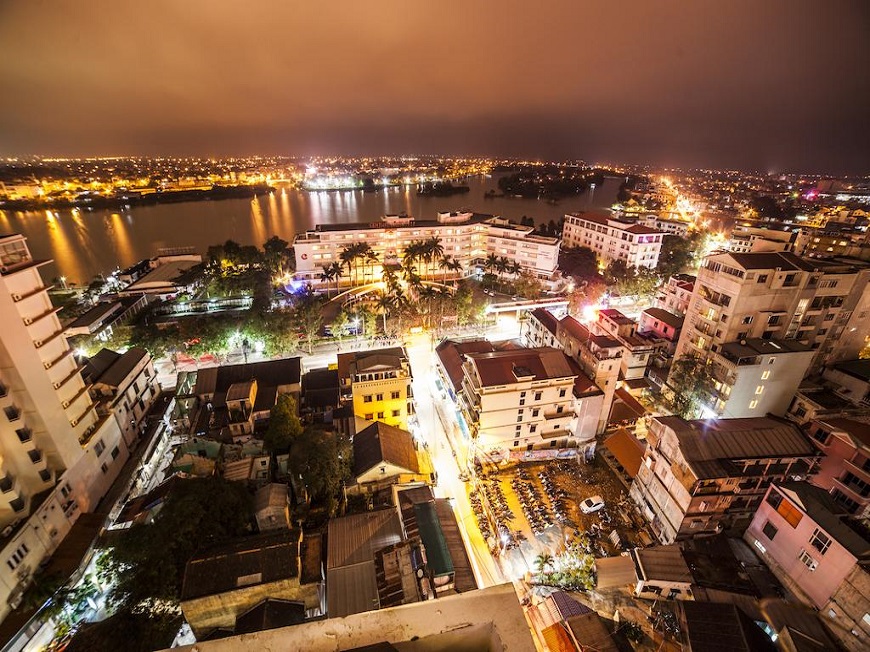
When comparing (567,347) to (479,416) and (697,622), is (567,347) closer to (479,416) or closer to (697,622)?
(479,416)

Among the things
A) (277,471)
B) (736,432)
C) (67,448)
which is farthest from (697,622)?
(67,448)

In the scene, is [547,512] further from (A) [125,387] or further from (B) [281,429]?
(A) [125,387]

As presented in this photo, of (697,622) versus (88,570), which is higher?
(697,622)

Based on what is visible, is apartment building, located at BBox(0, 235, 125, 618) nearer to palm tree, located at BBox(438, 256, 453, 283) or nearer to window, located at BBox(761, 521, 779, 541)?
window, located at BBox(761, 521, 779, 541)

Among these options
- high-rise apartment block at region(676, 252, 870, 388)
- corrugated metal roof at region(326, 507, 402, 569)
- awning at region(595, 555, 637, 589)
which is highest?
high-rise apartment block at region(676, 252, 870, 388)

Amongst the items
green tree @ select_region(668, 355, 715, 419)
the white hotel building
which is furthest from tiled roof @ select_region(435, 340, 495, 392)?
the white hotel building

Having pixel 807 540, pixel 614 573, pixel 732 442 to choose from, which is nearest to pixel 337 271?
pixel 614 573
